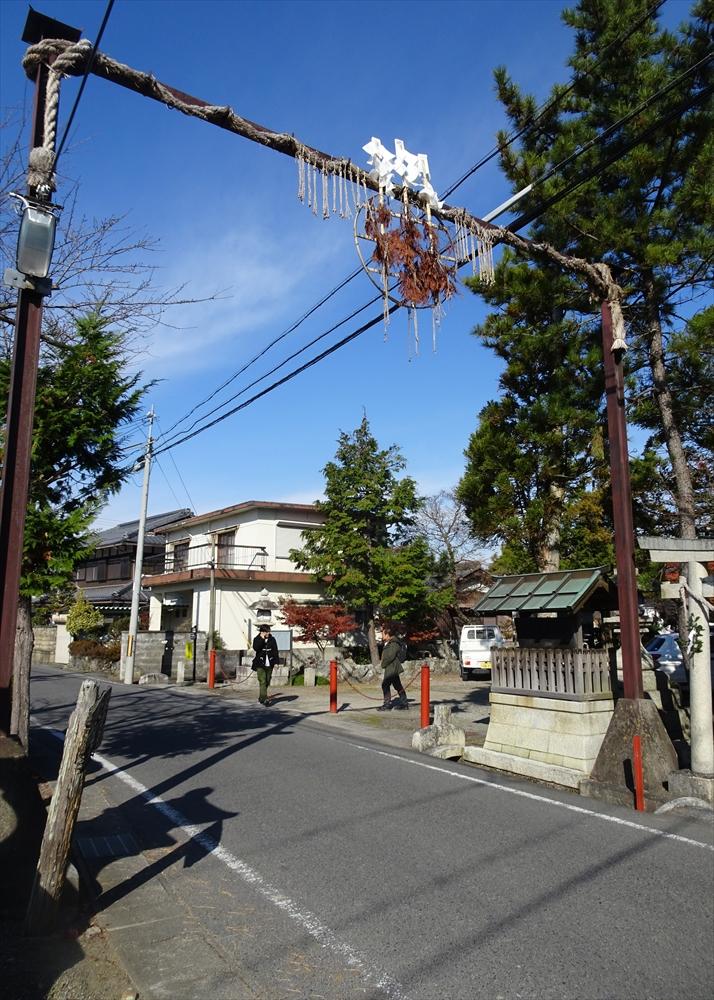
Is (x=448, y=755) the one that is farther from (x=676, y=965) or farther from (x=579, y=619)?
(x=676, y=965)

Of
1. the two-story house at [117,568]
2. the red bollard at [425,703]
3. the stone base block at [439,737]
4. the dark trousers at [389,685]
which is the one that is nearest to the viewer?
the stone base block at [439,737]

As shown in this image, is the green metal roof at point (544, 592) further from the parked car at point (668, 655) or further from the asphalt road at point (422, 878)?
the parked car at point (668, 655)

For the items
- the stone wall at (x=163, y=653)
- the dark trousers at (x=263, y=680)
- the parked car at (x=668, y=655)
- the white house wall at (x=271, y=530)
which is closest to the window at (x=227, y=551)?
the white house wall at (x=271, y=530)

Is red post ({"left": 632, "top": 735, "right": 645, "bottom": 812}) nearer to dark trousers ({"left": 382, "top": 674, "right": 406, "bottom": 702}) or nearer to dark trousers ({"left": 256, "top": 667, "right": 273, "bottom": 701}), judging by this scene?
dark trousers ({"left": 382, "top": 674, "right": 406, "bottom": 702})

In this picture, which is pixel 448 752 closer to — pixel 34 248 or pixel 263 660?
pixel 263 660

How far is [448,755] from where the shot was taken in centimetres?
1003

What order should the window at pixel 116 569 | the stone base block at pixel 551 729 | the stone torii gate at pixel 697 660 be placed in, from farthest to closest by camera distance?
the window at pixel 116 569, the stone base block at pixel 551 729, the stone torii gate at pixel 697 660

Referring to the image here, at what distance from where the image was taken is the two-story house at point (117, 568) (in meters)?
37.5

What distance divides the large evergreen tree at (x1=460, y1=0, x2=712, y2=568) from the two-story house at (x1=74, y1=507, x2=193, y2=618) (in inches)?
1081

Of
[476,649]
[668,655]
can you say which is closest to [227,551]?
[476,649]

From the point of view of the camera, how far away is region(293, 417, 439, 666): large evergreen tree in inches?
966

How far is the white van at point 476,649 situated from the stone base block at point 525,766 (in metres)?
16.4

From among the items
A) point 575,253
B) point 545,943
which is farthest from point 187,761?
point 575,253

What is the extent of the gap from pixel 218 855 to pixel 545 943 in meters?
2.76
